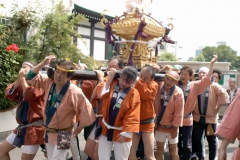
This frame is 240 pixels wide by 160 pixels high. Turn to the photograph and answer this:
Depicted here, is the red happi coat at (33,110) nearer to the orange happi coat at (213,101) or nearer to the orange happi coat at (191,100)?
the orange happi coat at (191,100)

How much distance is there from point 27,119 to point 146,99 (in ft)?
5.28

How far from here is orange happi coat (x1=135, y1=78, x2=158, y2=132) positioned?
3912mm

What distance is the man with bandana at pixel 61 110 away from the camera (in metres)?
3.19

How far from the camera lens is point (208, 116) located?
5.00 meters

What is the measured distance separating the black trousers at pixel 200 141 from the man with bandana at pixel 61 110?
252 centimetres

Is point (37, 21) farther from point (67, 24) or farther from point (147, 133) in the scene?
point (147, 133)

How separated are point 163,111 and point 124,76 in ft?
4.28

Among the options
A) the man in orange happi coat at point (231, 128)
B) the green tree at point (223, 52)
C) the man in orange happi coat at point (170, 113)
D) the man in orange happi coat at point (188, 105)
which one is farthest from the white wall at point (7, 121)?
the green tree at point (223, 52)

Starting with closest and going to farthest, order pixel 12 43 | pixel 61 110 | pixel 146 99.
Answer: pixel 61 110
pixel 146 99
pixel 12 43

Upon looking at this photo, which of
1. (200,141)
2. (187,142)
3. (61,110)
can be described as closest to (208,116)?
(200,141)

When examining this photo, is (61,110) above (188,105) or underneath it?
above

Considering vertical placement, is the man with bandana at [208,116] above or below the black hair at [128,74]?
below

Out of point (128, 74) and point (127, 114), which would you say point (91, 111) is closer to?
point (127, 114)

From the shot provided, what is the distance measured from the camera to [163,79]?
15.3 feet
